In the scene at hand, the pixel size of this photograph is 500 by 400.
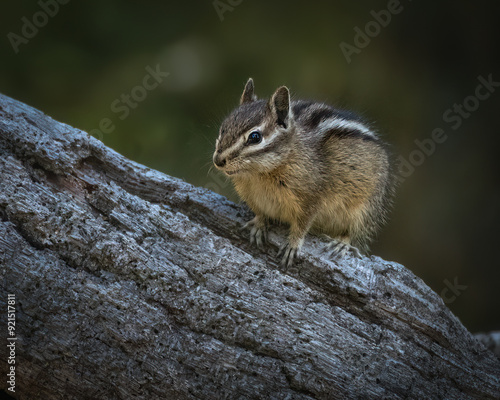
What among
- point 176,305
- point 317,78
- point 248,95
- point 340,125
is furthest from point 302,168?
point 317,78

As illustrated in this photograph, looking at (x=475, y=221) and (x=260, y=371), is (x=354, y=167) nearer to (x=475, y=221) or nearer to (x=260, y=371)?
(x=260, y=371)

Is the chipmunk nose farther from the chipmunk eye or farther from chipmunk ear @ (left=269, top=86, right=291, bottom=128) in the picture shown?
chipmunk ear @ (left=269, top=86, right=291, bottom=128)

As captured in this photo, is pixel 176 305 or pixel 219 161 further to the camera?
pixel 219 161

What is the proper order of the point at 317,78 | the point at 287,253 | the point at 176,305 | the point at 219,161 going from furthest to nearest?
the point at 317,78 < the point at 287,253 < the point at 219,161 < the point at 176,305

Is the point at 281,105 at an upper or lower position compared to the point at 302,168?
upper

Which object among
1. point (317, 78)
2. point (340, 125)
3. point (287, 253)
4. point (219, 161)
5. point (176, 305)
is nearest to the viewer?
point (176, 305)

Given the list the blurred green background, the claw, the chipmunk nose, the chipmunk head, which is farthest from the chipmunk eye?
the blurred green background

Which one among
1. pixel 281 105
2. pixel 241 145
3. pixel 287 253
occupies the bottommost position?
pixel 287 253

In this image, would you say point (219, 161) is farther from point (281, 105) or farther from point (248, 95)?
point (248, 95)
